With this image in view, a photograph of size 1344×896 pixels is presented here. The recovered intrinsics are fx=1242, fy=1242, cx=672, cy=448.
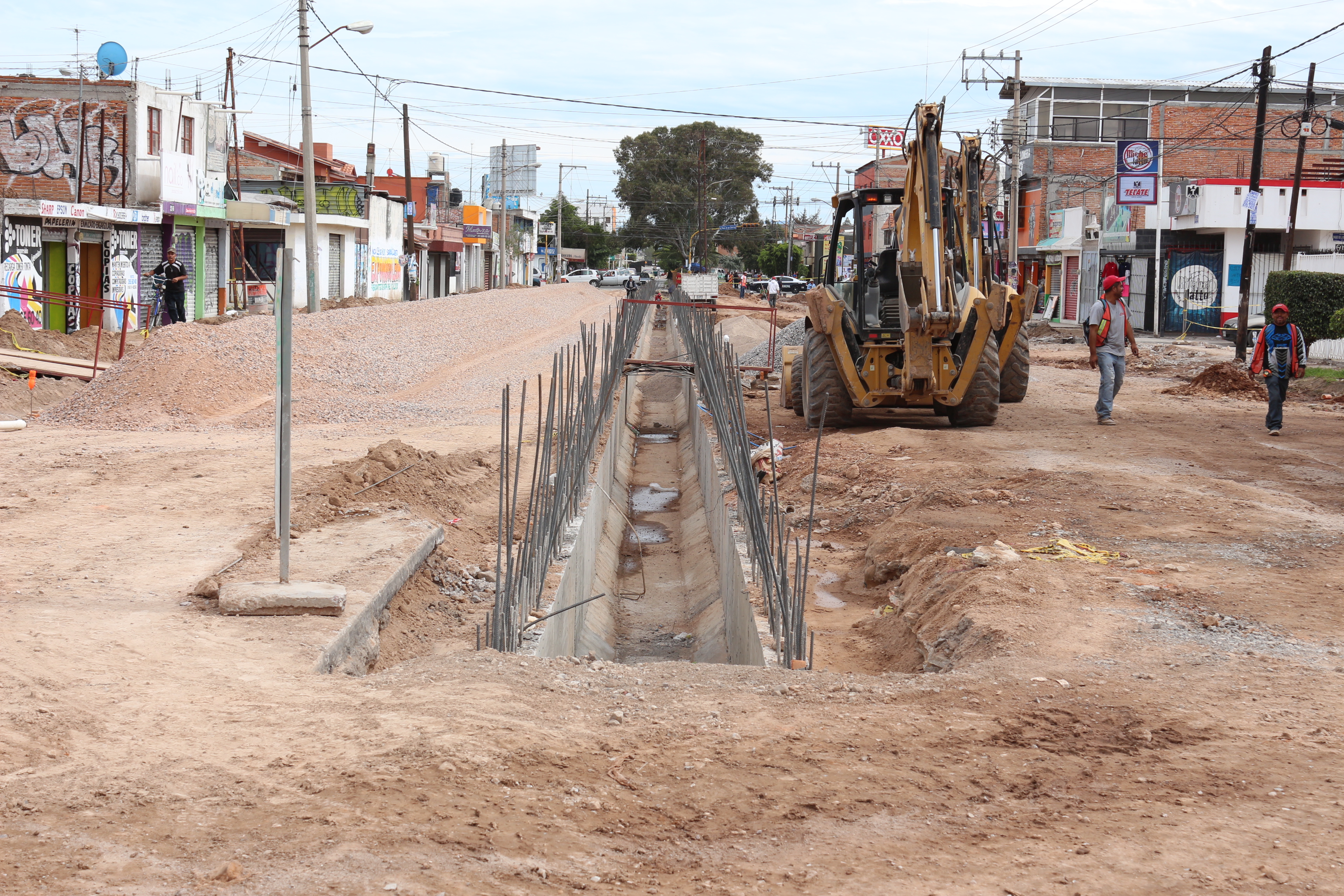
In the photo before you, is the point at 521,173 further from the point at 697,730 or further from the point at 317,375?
the point at 697,730

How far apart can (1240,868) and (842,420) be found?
10.8m

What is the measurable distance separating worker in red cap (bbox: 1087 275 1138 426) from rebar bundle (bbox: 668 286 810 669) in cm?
369

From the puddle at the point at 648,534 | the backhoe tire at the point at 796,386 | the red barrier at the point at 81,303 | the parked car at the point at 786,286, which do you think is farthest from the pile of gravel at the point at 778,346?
the parked car at the point at 786,286

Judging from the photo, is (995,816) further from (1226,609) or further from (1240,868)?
(1226,609)

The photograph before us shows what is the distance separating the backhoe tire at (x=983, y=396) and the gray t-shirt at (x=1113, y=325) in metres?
1.04

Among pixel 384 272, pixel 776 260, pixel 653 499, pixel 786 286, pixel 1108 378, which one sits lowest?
pixel 653 499

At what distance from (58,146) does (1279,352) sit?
88.0 ft

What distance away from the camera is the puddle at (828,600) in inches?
320

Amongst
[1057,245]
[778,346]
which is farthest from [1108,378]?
[1057,245]

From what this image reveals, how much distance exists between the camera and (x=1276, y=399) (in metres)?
12.8

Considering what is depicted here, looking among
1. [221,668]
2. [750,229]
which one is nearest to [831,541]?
[221,668]

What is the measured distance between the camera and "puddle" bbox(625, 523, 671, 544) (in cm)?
1259

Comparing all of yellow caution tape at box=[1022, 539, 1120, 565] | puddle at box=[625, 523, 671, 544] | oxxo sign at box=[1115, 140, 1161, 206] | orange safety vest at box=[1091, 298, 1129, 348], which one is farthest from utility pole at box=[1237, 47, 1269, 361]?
yellow caution tape at box=[1022, 539, 1120, 565]

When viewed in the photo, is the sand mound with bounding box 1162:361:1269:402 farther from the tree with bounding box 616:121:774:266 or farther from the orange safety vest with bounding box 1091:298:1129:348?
the tree with bounding box 616:121:774:266
